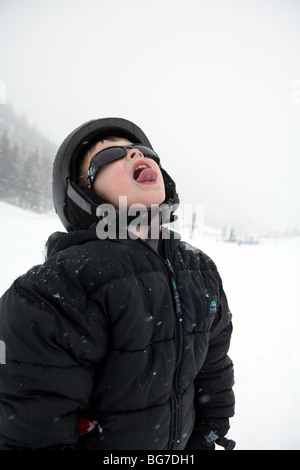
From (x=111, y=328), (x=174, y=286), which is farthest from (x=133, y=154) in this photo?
(x=111, y=328)

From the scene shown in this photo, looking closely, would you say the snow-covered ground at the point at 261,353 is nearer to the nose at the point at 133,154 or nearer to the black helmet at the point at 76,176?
the black helmet at the point at 76,176

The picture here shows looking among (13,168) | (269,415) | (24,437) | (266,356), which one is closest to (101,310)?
(24,437)

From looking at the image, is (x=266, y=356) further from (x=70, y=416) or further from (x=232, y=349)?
(x=70, y=416)

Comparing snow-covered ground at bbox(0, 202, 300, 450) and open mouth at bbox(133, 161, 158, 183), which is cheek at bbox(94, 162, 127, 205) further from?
snow-covered ground at bbox(0, 202, 300, 450)

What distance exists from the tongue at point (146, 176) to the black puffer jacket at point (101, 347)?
0.35 metres

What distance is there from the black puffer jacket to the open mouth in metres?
0.36

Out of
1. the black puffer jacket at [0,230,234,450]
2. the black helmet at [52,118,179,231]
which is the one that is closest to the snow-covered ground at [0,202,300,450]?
the black puffer jacket at [0,230,234,450]

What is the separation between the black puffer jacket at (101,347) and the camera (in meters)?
1.01

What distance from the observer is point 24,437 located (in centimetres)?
99

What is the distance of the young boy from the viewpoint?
40.1 inches

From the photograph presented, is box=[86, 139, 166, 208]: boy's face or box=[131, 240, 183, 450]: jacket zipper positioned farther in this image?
box=[86, 139, 166, 208]: boy's face

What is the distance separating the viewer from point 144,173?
4.71 ft

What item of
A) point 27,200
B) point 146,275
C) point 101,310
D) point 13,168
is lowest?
point 101,310

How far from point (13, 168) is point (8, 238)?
3332cm
